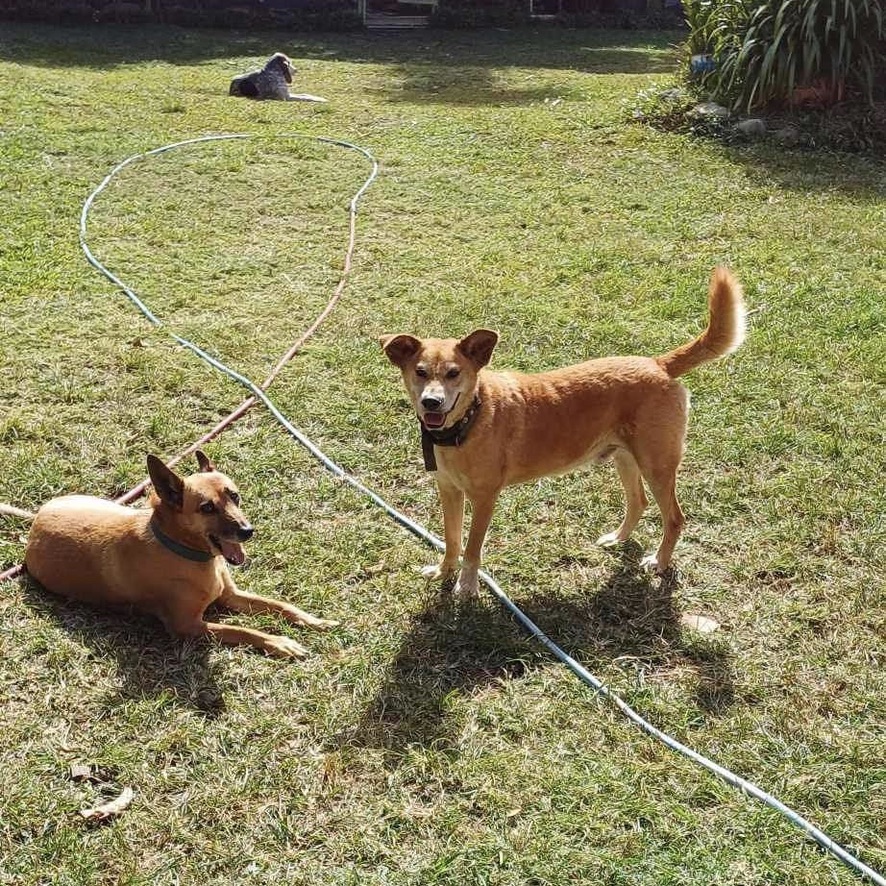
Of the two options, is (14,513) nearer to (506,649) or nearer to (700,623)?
(506,649)

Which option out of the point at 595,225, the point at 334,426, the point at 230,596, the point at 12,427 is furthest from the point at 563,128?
the point at 230,596

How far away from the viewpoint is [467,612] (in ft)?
12.2

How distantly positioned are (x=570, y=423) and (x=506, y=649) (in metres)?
0.93

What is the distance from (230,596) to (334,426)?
1.57 metres

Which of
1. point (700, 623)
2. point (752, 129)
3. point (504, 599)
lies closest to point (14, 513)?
point (504, 599)

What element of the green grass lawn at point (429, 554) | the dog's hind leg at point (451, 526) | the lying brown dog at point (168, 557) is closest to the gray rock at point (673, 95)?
the green grass lawn at point (429, 554)

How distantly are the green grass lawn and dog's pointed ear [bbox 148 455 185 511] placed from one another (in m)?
0.57

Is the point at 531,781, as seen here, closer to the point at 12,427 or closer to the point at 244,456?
the point at 244,456

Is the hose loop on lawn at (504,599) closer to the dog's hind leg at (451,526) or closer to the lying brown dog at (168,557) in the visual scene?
the dog's hind leg at (451,526)

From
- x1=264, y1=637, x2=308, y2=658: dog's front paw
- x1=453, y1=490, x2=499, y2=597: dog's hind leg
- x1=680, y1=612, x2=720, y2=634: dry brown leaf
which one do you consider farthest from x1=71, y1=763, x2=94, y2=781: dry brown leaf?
x1=680, y1=612, x2=720, y2=634: dry brown leaf

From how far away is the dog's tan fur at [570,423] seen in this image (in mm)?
3598

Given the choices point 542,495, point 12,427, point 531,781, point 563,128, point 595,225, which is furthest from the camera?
point 563,128

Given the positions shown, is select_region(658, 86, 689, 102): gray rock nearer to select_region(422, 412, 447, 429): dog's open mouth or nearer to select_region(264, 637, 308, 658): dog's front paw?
select_region(422, 412, 447, 429): dog's open mouth

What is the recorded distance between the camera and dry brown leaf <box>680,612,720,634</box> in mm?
3646
